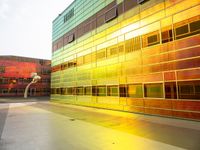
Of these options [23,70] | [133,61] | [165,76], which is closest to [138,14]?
[133,61]

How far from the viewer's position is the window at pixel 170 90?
1499 cm

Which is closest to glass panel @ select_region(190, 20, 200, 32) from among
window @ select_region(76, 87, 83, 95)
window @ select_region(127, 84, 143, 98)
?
window @ select_region(127, 84, 143, 98)

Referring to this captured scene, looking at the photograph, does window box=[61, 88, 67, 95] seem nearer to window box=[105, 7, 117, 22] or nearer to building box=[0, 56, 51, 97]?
window box=[105, 7, 117, 22]

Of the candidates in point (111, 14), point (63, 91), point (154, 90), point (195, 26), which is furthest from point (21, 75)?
point (195, 26)

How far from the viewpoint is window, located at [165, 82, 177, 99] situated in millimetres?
14988

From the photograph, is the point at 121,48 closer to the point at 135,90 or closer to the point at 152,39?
the point at 152,39

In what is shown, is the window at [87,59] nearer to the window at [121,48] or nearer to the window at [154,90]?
the window at [121,48]

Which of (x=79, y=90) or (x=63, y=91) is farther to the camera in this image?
(x=63, y=91)

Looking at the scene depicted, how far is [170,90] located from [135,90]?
14.1 ft

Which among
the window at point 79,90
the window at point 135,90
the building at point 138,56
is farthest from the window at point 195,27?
the window at point 79,90

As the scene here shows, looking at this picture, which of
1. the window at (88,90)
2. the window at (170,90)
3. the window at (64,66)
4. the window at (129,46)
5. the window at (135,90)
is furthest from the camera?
the window at (64,66)

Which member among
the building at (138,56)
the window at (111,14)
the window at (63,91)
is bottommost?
the window at (63,91)

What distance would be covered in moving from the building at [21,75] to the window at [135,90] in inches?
2269

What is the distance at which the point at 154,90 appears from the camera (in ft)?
55.1
